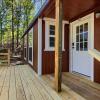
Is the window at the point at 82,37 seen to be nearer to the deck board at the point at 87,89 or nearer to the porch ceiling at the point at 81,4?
the porch ceiling at the point at 81,4

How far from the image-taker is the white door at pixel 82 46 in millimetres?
5371

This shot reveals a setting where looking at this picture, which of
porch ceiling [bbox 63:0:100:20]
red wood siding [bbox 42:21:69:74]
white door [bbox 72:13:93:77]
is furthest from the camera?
red wood siding [bbox 42:21:69:74]

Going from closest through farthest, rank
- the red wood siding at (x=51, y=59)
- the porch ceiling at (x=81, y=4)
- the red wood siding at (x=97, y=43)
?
the porch ceiling at (x=81, y=4), the red wood siding at (x=97, y=43), the red wood siding at (x=51, y=59)

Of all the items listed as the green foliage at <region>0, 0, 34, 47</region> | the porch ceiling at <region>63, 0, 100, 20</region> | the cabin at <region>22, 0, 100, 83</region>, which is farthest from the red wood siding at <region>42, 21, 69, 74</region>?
the green foliage at <region>0, 0, 34, 47</region>

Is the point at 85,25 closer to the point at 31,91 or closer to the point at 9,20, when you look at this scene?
the point at 31,91

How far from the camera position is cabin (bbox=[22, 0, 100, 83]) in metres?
4.89

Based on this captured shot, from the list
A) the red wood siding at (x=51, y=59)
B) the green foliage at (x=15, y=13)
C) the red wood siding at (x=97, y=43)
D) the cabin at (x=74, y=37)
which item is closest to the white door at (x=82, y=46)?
the cabin at (x=74, y=37)

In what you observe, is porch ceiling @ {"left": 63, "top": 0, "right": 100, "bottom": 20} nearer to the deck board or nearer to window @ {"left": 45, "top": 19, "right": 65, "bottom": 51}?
window @ {"left": 45, "top": 19, "right": 65, "bottom": 51}

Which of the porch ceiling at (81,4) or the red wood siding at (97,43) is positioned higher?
the porch ceiling at (81,4)

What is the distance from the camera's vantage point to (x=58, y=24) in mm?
4070

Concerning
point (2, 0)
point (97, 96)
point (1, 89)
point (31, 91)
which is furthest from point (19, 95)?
point (2, 0)

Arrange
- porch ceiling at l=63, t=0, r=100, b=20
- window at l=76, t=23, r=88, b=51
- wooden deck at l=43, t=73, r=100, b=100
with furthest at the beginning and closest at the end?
window at l=76, t=23, r=88, b=51 < porch ceiling at l=63, t=0, r=100, b=20 < wooden deck at l=43, t=73, r=100, b=100

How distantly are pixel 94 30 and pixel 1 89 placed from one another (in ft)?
9.98

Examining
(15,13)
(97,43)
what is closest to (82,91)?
(97,43)
